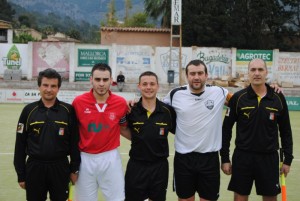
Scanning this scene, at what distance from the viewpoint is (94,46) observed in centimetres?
2742

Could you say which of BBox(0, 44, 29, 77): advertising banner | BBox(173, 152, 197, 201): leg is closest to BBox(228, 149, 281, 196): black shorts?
BBox(173, 152, 197, 201): leg

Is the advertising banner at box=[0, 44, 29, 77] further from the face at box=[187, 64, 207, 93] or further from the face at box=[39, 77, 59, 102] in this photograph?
the face at box=[187, 64, 207, 93]

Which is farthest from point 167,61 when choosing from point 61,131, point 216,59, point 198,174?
point 61,131

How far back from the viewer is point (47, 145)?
484 centimetres

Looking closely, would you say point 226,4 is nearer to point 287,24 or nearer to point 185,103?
point 287,24

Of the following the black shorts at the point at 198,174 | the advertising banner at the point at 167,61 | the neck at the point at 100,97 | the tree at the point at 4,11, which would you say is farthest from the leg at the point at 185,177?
the tree at the point at 4,11

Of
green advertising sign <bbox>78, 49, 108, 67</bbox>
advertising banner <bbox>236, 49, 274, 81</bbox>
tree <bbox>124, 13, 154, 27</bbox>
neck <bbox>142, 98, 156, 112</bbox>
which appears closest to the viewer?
neck <bbox>142, 98, 156, 112</bbox>

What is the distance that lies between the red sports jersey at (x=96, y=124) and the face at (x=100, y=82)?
0.39 feet

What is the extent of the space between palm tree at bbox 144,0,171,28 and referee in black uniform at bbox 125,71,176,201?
32.3m

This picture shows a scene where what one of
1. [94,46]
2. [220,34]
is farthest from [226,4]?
[94,46]

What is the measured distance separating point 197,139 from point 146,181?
28.3 inches

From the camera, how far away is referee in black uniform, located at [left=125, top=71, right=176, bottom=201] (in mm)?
5066

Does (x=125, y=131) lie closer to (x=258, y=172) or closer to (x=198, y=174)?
(x=198, y=174)

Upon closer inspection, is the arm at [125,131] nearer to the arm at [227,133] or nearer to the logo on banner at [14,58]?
the arm at [227,133]
